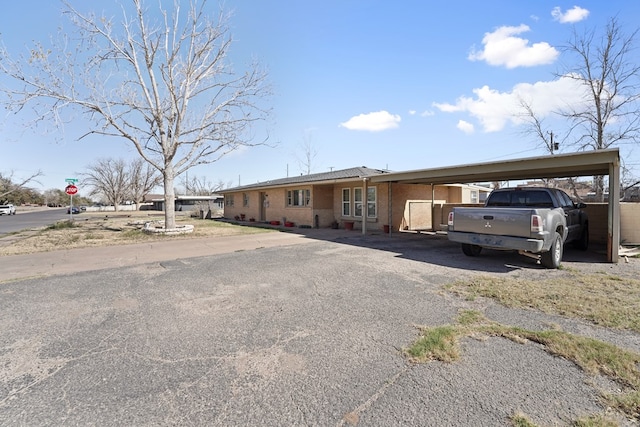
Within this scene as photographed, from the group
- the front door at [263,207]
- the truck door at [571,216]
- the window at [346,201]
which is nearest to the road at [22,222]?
the front door at [263,207]

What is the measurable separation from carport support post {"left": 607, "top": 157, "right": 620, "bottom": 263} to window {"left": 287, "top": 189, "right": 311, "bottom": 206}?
1290 centimetres

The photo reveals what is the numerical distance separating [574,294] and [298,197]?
1538cm

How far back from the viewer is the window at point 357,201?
1596 cm

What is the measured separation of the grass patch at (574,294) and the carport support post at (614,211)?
179 cm

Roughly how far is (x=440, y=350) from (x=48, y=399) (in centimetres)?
343

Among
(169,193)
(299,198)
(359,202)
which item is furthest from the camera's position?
(299,198)

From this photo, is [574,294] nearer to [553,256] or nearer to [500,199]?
[553,256]

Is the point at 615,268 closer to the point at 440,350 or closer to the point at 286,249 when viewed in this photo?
the point at 440,350

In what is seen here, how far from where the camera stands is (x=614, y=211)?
23.7ft

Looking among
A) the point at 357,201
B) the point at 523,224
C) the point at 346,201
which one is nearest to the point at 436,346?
the point at 523,224

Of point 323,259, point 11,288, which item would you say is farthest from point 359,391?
point 11,288

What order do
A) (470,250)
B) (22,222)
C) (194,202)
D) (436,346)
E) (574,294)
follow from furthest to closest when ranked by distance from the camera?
(194,202) → (22,222) → (470,250) → (574,294) → (436,346)

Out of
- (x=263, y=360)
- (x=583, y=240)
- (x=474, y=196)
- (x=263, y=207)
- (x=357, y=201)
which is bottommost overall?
(x=263, y=360)

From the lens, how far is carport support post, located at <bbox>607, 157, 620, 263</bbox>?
7.05 meters
